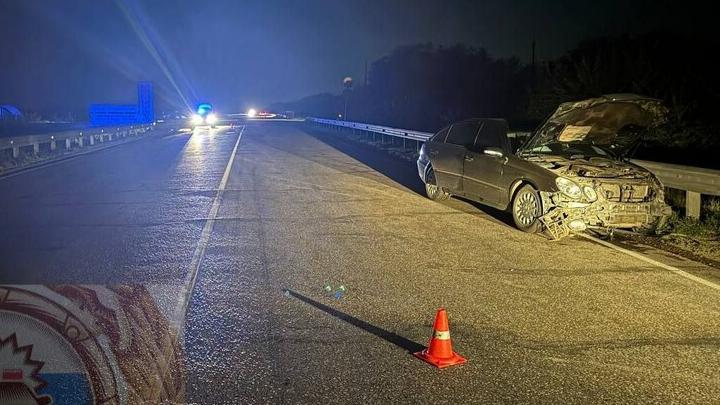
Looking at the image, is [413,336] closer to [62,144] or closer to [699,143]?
[699,143]

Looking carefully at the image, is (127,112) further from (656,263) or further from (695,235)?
(656,263)

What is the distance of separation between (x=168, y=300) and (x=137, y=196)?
723 centimetres

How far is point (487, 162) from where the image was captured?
1012 cm

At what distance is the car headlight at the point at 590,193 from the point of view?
836 centimetres

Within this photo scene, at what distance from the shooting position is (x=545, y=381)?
4215mm

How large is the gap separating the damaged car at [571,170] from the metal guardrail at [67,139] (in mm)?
15802

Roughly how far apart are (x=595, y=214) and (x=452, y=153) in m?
3.38

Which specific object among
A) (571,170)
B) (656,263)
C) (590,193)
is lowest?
(656,263)

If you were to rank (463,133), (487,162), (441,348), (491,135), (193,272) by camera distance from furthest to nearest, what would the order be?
(463,133) → (491,135) → (487,162) → (193,272) → (441,348)

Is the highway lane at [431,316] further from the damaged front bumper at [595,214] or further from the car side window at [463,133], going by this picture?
the car side window at [463,133]

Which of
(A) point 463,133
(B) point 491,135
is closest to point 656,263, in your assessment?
(B) point 491,135

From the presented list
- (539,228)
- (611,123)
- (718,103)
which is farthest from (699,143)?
(539,228)

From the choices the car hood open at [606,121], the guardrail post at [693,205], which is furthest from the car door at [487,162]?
the guardrail post at [693,205]

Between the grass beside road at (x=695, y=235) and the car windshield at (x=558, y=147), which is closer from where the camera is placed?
the grass beside road at (x=695, y=235)
